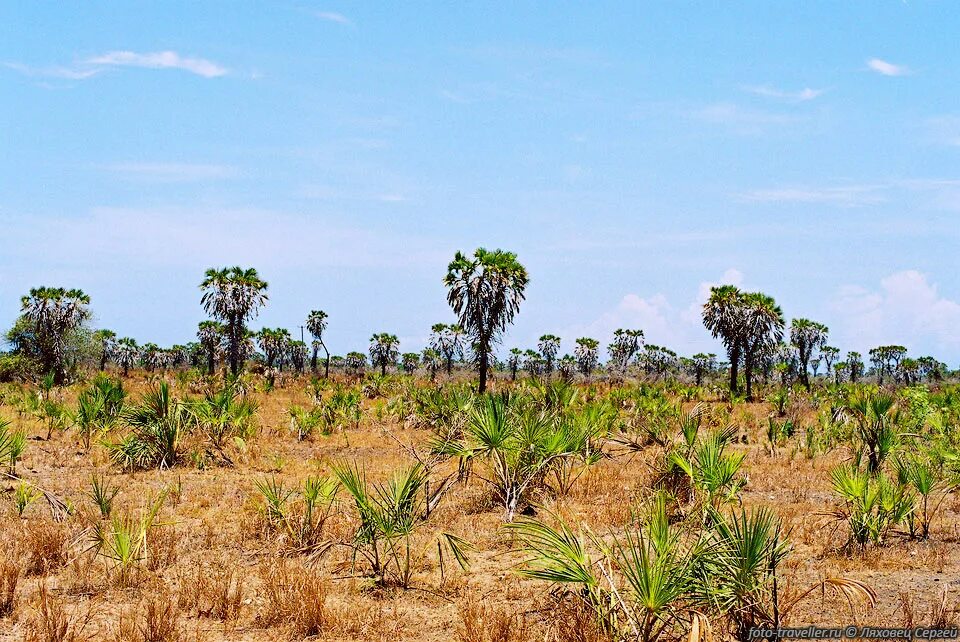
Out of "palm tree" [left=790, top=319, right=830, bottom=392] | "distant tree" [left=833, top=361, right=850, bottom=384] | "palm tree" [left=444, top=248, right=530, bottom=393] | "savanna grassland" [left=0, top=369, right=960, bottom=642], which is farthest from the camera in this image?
"distant tree" [left=833, top=361, right=850, bottom=384]

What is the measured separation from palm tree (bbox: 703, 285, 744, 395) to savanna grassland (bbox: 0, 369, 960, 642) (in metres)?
34.2

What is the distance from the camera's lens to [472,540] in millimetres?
9672

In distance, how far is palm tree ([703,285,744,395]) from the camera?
1992 inches

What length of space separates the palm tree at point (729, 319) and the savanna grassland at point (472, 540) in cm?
3416

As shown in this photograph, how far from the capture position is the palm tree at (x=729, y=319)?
50594 mm

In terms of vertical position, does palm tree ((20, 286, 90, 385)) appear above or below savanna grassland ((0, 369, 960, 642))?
above

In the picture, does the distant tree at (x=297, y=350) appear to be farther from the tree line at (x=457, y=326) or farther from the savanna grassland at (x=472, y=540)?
the savanna grassland at (x=472, y=540)

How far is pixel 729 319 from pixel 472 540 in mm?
44607

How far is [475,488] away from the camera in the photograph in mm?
13375

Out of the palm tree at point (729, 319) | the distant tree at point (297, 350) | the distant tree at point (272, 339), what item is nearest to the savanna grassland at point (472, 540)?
the palm tree at point (729, 319)

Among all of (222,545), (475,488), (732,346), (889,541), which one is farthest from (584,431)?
(732,346)

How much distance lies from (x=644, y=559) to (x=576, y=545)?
0.65m

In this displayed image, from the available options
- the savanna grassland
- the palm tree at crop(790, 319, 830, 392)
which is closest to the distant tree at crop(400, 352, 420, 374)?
the palm tree at crop(790, 319, 830, 392)

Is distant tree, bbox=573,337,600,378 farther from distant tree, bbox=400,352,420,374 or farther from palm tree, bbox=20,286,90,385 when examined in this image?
palm tree, bbox=20,286,90,385
